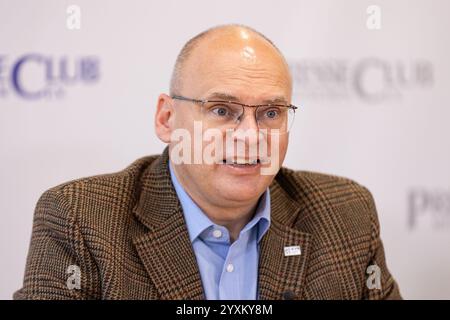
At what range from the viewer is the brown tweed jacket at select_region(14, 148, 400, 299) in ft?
5.06

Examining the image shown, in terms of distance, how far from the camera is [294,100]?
7.20 ft

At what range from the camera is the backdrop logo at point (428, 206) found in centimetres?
229

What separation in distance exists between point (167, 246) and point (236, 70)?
1.71 feet

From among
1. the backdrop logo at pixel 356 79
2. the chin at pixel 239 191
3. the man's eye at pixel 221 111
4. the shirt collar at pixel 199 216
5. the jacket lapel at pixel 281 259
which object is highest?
the backdrop logo at pixel 356 79

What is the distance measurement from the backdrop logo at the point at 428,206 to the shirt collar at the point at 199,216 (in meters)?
0.76

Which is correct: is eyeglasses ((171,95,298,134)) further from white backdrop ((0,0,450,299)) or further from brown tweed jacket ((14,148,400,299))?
white backdrop ((0,0,450,299))

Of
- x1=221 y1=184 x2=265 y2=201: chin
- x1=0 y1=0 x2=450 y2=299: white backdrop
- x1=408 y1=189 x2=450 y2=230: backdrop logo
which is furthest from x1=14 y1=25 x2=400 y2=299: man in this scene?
x1=408 y1=189 x2=450 y2=230: backdrop logo

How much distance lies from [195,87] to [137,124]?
0.57m

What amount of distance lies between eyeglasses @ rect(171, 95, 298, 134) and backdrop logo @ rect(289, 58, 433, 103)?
558mm

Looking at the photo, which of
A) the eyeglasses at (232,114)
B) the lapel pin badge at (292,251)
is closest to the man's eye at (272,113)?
the eyeglasses at (232,114)

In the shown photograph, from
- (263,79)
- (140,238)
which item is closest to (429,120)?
(263,79)

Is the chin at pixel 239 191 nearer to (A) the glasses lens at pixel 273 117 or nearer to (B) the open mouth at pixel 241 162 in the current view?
(B) the open mouth at pixel 241 162

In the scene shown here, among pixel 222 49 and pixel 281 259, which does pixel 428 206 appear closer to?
pixel 281 259

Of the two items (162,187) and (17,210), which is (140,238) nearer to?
(162,187)
